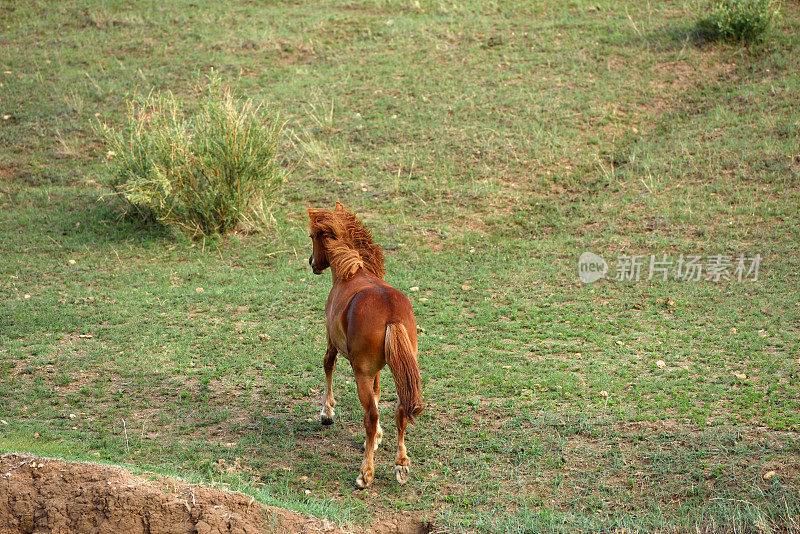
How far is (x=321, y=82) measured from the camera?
15820 mm

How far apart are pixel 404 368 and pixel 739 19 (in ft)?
42.8

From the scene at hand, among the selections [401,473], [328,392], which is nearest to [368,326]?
[401,473]

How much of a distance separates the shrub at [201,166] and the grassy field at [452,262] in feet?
1.71

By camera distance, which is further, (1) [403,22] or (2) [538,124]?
(1) [403,22]

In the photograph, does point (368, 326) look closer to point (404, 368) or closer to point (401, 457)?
point (404, 368)

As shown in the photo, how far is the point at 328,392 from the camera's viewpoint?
6.74 m

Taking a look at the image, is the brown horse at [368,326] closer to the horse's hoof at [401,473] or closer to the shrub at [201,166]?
the horse's hoof at [401,473]

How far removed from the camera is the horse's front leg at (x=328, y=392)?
6.68 m

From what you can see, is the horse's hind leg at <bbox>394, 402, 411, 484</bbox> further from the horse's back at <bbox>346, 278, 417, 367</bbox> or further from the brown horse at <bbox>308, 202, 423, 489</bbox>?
the horse's back at <bbox>346, 278, 417, 367</bbox>

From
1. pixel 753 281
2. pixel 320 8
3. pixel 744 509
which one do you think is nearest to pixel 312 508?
pixel 744 509

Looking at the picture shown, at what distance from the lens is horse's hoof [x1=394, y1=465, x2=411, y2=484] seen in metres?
5.77

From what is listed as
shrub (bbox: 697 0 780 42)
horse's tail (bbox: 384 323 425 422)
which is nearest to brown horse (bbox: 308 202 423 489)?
horse's tail (bbox: 384 323 425 422)

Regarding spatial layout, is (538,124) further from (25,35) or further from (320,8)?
(25,35)

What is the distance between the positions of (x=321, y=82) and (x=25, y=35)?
300 inches
